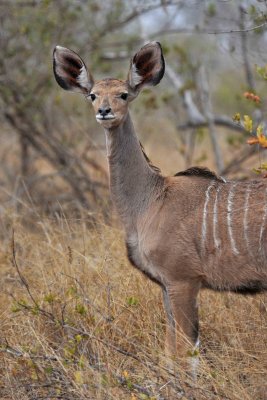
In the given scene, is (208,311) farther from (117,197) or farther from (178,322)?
(117,197)

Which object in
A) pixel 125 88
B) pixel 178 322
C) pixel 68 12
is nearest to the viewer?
pixel 178 322

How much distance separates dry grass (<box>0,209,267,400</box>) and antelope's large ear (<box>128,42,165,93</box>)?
1004 mm

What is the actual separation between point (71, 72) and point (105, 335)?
4.97 feet

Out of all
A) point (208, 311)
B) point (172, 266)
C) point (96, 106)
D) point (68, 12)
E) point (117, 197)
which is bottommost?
point (208, 311)

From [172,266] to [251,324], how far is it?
0.63 meters

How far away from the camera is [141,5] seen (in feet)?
24.1

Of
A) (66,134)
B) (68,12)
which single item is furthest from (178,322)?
(66,134)

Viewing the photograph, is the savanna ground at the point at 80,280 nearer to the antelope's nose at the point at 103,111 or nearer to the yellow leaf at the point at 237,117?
the yellow leaf at the point at 237,117

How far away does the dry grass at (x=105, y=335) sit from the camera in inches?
142

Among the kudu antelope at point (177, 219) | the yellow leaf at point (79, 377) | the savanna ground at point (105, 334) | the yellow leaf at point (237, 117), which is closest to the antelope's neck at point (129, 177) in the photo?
the kudu antelope at point (177, 219)

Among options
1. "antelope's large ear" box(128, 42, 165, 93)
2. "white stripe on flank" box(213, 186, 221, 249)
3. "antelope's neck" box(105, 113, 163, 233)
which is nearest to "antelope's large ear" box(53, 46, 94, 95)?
"antelope's large ear" box(128, 42, 165, 93)

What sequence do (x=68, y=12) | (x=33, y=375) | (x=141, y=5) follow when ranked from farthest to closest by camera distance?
1. (x=68, y=12)
2. (x=141, y=5)
3. (x=33, y=375)

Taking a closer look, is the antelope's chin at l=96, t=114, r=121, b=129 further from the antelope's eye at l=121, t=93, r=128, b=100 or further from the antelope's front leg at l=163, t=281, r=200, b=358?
the antelope's front leg at l=163, t=281, r=200, b=358

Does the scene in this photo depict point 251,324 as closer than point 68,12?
Yes
